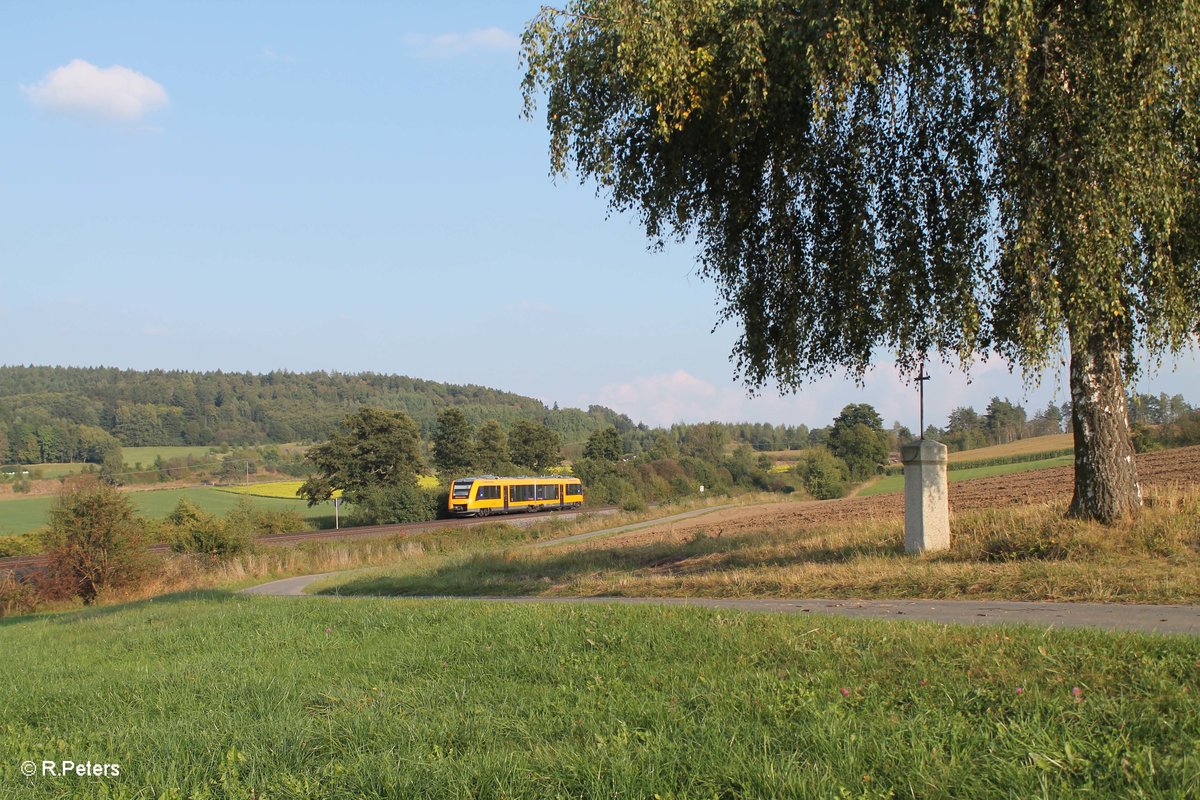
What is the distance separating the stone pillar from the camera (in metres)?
12.8

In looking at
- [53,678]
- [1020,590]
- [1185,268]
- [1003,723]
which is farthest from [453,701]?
[1185,268]

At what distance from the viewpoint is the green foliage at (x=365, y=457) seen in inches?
2904

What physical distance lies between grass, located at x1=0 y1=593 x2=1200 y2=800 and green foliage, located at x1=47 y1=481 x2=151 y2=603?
2249 centimetres

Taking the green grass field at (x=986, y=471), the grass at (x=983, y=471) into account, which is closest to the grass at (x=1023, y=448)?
the grass at (x=983, y=471)

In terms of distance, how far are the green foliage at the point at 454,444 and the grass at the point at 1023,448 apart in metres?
43.8

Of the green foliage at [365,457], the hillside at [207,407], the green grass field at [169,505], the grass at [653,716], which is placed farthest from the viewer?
the hillside at [207,407]

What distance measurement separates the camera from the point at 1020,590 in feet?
32.4

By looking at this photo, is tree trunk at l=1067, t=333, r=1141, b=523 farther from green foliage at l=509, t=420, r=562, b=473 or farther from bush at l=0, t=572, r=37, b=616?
green foliage at l=509, t=420, r=562, b=473

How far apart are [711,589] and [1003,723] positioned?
8555 millimetres

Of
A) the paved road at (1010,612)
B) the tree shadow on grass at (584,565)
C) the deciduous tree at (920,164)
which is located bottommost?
the tree shadow on grass at (584,565)

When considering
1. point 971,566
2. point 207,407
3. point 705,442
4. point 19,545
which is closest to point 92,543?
point 19,545

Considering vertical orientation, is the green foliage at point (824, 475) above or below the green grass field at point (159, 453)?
below

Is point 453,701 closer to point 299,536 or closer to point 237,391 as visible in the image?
point 299,536

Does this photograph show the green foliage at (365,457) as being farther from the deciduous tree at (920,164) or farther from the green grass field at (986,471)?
the deciduous tree at (920,164)
